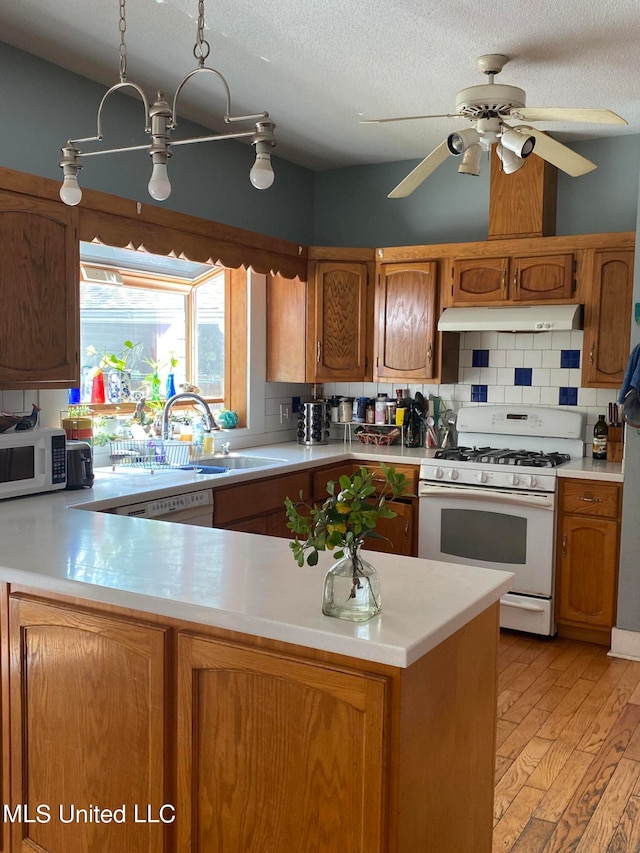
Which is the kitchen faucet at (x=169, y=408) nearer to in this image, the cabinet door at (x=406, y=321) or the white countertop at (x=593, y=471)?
the cabinet door at (x=406, y=321)

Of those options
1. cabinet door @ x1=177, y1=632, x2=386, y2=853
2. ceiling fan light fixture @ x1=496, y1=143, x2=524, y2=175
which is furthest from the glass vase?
ceiling fan light fixture @ x1=496, y1=143, x2=524, y2=175

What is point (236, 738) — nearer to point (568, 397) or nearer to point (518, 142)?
point (518, 142)

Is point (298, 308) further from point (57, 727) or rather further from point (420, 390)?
point (57, 727)

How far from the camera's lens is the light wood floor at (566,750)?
101 inches

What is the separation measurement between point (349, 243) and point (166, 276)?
4.56ft

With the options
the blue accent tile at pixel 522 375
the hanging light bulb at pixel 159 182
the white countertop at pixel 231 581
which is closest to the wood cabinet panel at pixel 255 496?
the white countertop at pixel 231 581

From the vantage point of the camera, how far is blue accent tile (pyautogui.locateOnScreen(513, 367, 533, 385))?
4867 millimetres

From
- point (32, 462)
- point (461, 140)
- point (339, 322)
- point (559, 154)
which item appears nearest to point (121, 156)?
point (32, 462)

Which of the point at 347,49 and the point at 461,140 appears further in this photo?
the point at 347,49

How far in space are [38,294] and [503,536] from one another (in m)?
2.67

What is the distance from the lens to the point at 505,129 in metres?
2.75

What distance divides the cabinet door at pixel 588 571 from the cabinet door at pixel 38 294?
264cm

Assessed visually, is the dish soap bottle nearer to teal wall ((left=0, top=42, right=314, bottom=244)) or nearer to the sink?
the sink

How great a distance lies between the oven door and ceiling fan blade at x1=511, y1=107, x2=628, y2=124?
6.73ft
